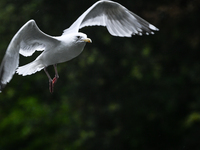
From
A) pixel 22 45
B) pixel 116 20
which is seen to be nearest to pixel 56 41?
pixel 22 45

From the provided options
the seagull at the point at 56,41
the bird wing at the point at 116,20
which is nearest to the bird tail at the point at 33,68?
the seagull at the point at 56,41

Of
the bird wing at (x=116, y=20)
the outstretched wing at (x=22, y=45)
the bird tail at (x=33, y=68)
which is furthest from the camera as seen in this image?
the bird wing at (x=116, y=20)

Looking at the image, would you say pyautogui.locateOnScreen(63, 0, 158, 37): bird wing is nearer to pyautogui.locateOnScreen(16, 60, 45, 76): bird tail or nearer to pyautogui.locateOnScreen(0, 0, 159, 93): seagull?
pyautogui.locateOnScreen(0, 0, 159, 93): seagull

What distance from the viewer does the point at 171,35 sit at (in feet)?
25.1

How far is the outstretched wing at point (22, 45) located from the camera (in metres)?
3.33

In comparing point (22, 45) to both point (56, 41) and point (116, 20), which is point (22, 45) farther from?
point (116, 20)

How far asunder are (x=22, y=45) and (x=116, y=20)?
0.94 metres

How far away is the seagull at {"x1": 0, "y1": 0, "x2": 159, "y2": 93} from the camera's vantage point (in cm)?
335

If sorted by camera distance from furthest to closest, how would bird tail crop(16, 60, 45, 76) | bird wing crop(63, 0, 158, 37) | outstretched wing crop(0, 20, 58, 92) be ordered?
bird wing crop(63, 0, 158, 37) → bird tail crop(16, 60, 45, 76) → outstretched wing crop(0, 20, 58, 92)

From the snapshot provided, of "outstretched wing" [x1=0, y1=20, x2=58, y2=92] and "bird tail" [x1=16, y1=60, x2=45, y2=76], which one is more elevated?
"outstretched wing" [x1=0, y1=20, x2=58, y2=92]

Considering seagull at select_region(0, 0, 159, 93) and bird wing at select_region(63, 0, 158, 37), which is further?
bird wing at select_region(63, 0, 158, 37)

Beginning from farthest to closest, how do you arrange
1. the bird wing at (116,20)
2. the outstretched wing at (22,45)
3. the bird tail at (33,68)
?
the bird wing at (116,20) → the bird tail at (33,68) → the outstretched wing at (22,45)

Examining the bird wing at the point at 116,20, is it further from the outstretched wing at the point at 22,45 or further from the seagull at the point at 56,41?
the outstretched wing at the point at 22,45

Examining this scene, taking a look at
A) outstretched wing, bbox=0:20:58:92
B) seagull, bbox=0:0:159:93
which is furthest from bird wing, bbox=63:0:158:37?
outstretched wing, bbox=0:20:58:92
